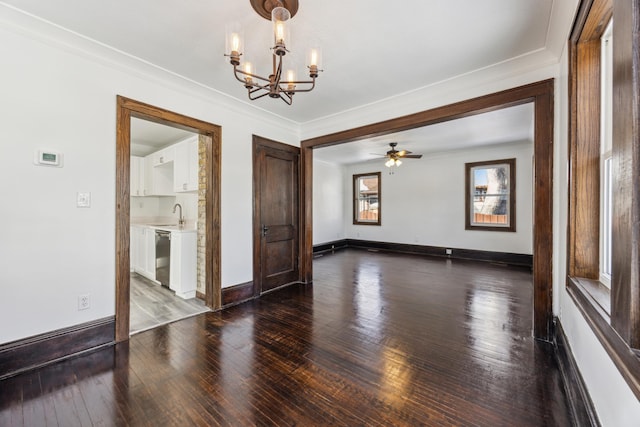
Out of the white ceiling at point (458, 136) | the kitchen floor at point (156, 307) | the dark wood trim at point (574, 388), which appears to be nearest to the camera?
the dark wood trim at point (574, 388)

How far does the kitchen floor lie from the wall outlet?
0.53 meters

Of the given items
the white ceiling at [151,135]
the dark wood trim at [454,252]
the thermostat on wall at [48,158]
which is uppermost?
the white ceiling at [151,135]

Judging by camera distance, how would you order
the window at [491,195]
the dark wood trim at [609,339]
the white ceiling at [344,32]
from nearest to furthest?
the dark wood trim at [609,339] → the white ceiling at [344,32] → the window at [491,195]

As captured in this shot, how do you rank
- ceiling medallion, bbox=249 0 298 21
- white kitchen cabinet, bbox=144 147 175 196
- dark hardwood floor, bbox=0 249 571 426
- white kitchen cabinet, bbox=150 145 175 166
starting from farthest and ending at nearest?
1. white kitchen cabinet, bbox=144 147 175 196
2. white kitchen cabinet, bbox=150 145 175 166
3. ceiling medallion, bbox=249 0 298 21
4. dark hardwood floor, bbox=0 249 571 426

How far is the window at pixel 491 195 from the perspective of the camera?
5.94 meters

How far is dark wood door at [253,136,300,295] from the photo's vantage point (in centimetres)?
389

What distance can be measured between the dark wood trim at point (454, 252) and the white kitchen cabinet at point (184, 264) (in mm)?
5336

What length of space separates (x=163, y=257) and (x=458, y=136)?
5.68 m

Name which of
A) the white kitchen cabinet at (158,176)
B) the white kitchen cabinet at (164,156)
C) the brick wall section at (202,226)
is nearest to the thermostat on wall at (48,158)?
the brick wall section at (202,226)

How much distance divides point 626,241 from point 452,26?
1.91 m

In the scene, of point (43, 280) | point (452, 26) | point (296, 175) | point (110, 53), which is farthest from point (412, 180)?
point (43, 280)

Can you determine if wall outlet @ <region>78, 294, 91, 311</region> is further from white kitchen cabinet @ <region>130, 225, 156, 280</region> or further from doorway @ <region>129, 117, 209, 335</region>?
white kitchen cabinet @ <region>130, 225, 156, 280</region>

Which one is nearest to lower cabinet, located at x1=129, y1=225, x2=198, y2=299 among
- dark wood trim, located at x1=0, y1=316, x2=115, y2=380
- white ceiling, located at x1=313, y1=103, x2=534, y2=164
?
dark wood trim, located at x1=0, y1=316, x2=115, y2=380

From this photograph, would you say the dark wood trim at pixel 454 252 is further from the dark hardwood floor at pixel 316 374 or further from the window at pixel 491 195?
the dark hardwood floor at pixel 316 374
